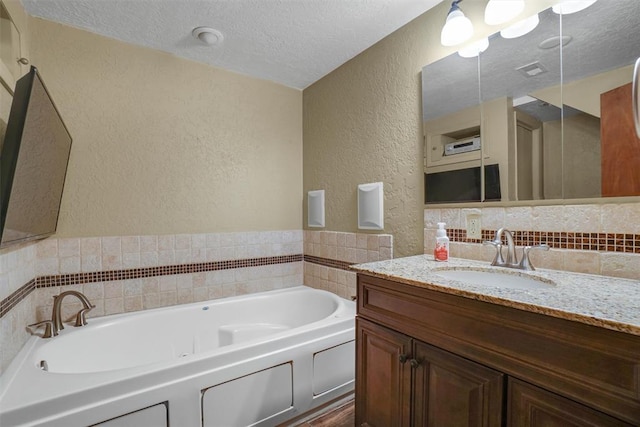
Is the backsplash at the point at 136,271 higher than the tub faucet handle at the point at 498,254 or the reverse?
the reverse

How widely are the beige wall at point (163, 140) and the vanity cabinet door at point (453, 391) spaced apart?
1.80 metres

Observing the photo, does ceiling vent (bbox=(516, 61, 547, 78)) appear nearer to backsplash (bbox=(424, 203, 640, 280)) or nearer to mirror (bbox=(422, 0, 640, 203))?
mirror (bbox=(422, 0, 640, 203))

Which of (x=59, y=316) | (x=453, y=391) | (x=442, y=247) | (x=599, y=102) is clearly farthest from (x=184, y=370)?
(x=599, y=102)

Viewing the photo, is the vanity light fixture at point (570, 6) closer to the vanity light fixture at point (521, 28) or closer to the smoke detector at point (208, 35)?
the vanity light fixture at point (521, 28)

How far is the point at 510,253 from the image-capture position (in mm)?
1312

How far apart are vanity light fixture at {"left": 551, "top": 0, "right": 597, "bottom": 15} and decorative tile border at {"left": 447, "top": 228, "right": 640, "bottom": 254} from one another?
35.2 inches

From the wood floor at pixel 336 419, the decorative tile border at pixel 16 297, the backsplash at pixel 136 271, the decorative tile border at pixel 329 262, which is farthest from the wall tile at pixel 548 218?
the decorative tile border at pixel 16 297

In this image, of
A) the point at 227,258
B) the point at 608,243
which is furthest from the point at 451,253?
the point at 227,258

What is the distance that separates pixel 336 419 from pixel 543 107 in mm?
1855

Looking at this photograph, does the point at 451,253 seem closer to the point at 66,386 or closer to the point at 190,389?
the point at 190,389

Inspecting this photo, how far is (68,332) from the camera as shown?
1.69 metres

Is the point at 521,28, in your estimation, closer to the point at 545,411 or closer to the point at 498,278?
the point at 498,278

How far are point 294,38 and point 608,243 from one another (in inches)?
78.0

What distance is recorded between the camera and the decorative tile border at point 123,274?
4.84 feet
